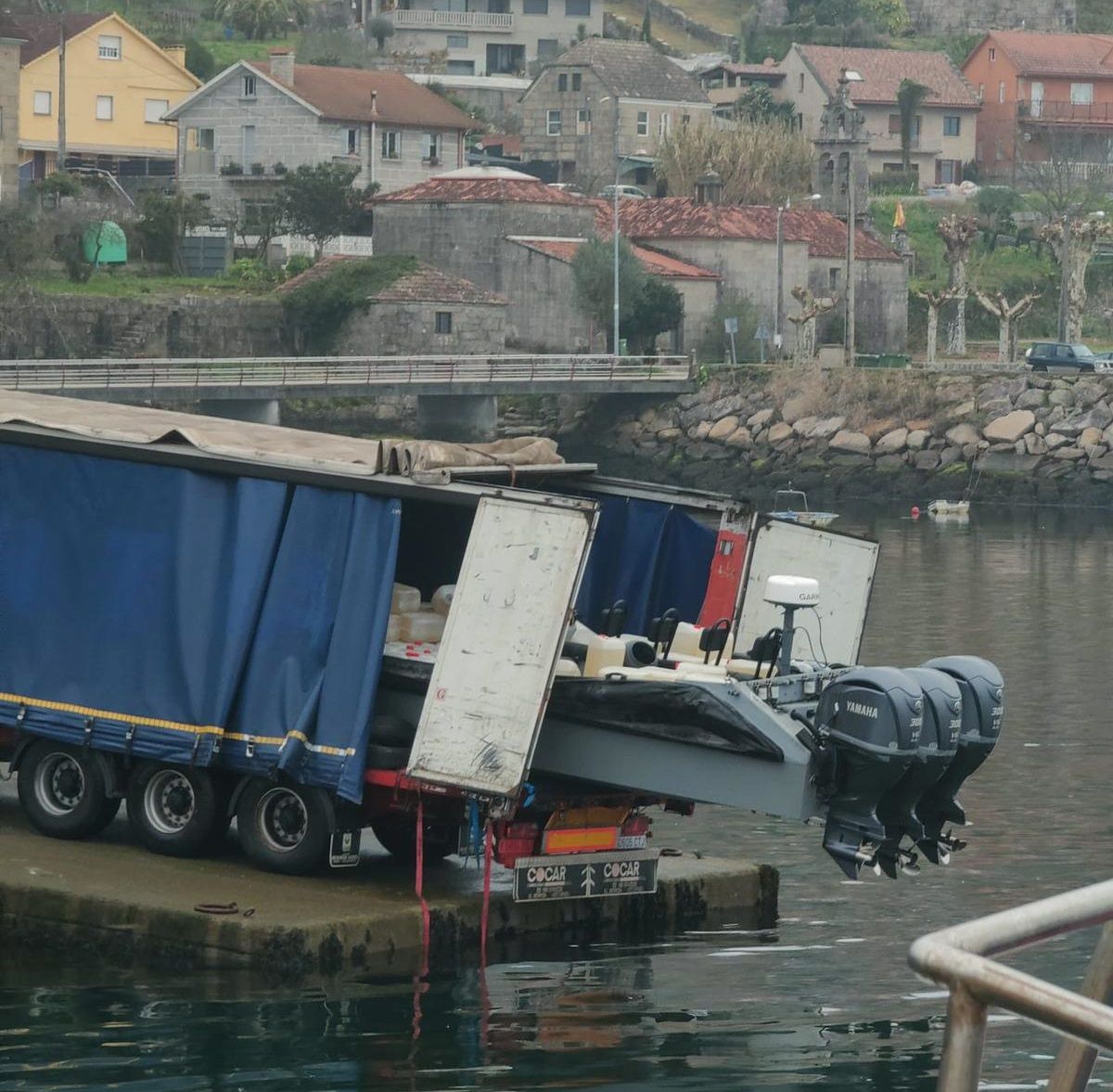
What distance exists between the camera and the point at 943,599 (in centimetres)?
4466

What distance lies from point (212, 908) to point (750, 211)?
264 feet

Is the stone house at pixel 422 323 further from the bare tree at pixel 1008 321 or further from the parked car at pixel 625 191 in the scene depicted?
the parked car at pixel 625 191

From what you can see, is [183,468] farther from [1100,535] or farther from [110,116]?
[110,116]

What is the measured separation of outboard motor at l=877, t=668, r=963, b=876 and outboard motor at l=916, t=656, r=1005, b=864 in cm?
13

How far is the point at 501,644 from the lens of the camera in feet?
46.9

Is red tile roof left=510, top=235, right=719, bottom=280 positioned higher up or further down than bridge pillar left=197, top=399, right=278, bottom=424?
higher up

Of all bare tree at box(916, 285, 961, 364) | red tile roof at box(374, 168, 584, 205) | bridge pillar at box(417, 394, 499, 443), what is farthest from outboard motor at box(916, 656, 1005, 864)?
red tile roof at box(374, 168, 584, 205)

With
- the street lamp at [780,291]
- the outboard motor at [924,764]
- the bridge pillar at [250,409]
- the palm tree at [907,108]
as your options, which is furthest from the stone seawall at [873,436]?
the outboard motor at [924,764]

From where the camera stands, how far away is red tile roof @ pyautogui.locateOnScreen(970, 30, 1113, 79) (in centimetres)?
12550

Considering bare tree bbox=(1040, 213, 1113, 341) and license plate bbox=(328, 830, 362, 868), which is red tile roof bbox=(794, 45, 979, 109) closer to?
bare tree bbox=(1040, 213, 1113, 341)

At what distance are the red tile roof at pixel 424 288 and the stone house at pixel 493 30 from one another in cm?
5002

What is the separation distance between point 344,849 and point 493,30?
12407 centimetres

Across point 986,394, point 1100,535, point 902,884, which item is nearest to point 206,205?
point 986,394

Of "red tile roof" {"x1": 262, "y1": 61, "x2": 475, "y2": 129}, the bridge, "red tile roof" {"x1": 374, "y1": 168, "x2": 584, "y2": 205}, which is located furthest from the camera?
Answer: "red tile roof" {"x1": 262, "y1": 61, "x2": 475, "y2": 129}
